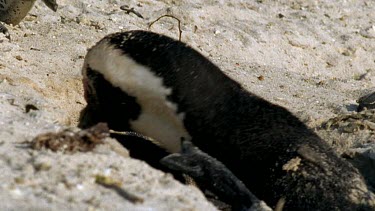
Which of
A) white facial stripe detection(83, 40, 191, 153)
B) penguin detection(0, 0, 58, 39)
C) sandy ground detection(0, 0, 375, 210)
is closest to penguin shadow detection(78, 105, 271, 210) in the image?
white facial stripe detection(83, 40, 191, 153)

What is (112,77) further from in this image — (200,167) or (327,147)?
(327,147)

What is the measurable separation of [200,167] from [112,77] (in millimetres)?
707

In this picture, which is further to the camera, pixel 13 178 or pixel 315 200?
pixel 315 200

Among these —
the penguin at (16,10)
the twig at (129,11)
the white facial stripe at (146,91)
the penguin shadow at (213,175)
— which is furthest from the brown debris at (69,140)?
the twig at (129,11)

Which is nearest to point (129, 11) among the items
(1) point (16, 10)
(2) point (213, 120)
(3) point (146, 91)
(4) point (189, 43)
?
(4) point (189, 43)

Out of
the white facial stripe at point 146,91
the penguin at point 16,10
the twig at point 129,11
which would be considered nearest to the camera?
the white facial stripe at point 146,91

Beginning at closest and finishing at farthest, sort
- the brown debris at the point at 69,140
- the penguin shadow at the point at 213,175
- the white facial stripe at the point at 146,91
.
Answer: the brown debris at the point at 69,140 → the penguin shadow at the point at 213,175 → the white facial stripe at the point at 146,91

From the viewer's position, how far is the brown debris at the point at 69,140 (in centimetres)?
331

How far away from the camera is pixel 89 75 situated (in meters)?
4.21

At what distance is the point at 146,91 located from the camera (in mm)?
4051

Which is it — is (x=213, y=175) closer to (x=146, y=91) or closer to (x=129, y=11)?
(x=146, y=91)

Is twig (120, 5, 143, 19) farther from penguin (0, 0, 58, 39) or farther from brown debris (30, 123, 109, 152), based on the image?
brown debris (30, 123, 109, 152)

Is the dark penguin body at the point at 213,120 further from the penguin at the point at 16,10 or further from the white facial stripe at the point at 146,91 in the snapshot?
the penguin at the point at 16,10

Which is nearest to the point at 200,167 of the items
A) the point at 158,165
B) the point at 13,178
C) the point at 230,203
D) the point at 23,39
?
the point at 230,203
